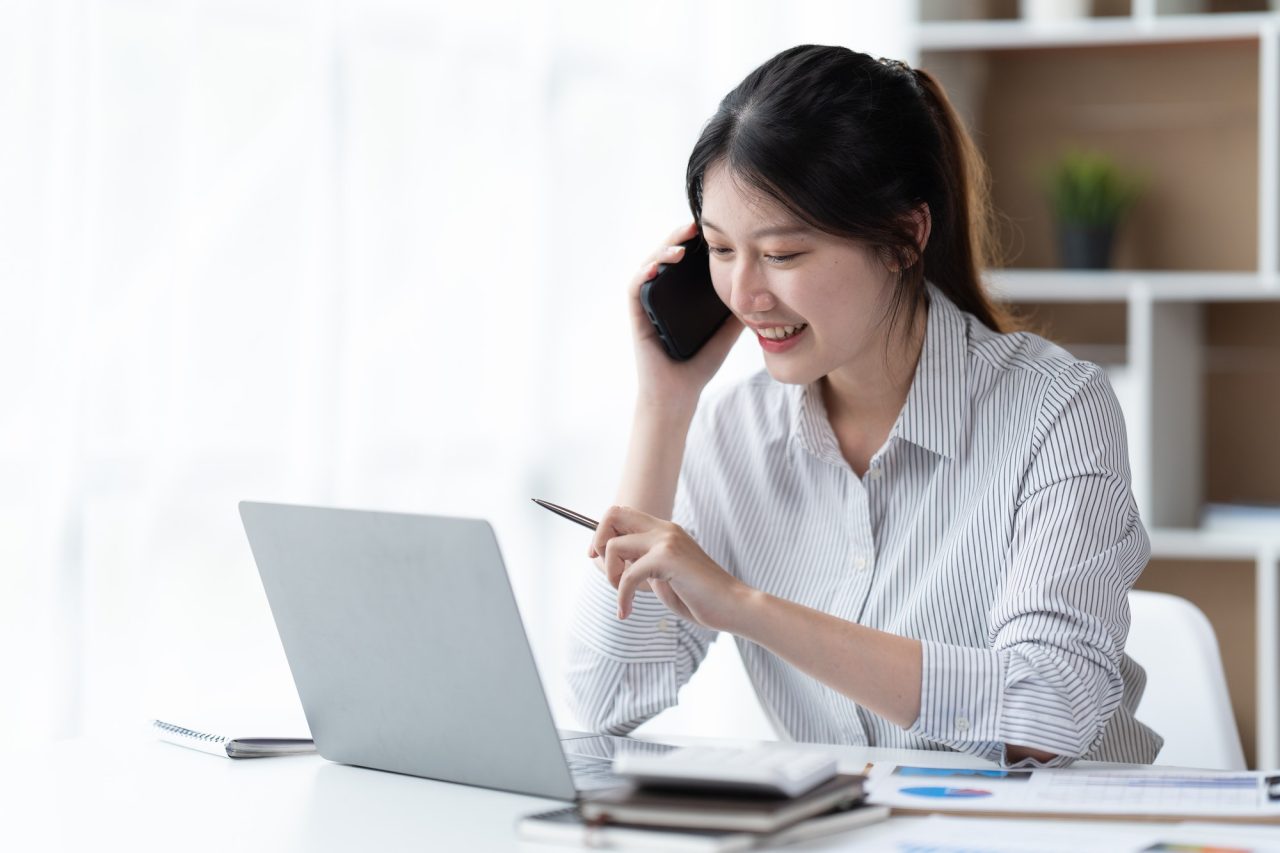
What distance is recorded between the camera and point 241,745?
1233mm

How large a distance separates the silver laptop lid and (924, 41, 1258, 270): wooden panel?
7.16 feet

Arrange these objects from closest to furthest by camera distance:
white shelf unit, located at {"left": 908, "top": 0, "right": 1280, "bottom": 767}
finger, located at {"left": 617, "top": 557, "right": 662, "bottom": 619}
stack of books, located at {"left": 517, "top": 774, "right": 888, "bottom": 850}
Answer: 1. stack of books, located at {"left": 517, "top": 774, "right": 888, "bottom": 850}
2. finger, located at {"left": 617, "top": 557, "right": 662, "bottom": 619}
3. white shelf unit, located at {"left": 908, "top": 0, "right": 1280, "bottom": 767}

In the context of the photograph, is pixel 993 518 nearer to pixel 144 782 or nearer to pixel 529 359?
pixel 144 782

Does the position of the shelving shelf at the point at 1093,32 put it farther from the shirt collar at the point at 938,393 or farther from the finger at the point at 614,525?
the finger at the point at 614,525

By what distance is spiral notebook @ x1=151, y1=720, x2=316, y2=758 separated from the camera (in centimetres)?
123

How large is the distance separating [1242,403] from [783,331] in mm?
1877

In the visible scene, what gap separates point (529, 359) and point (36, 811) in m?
1.68

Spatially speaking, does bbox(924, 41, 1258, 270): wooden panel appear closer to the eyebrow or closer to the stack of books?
the eyebrow

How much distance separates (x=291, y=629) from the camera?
1.16m

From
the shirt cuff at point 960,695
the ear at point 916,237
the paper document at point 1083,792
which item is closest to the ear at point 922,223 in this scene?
the ear at point 916,237

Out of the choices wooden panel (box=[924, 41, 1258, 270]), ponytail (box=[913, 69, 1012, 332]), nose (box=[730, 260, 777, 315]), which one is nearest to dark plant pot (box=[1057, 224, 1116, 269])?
wooden panel (box=[924, 41, 1258, 270])

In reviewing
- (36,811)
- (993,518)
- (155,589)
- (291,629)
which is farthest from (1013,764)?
(155,589)

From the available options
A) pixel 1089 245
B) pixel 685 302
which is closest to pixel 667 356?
pixel 685 302

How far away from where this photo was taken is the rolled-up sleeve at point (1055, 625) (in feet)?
4.04
